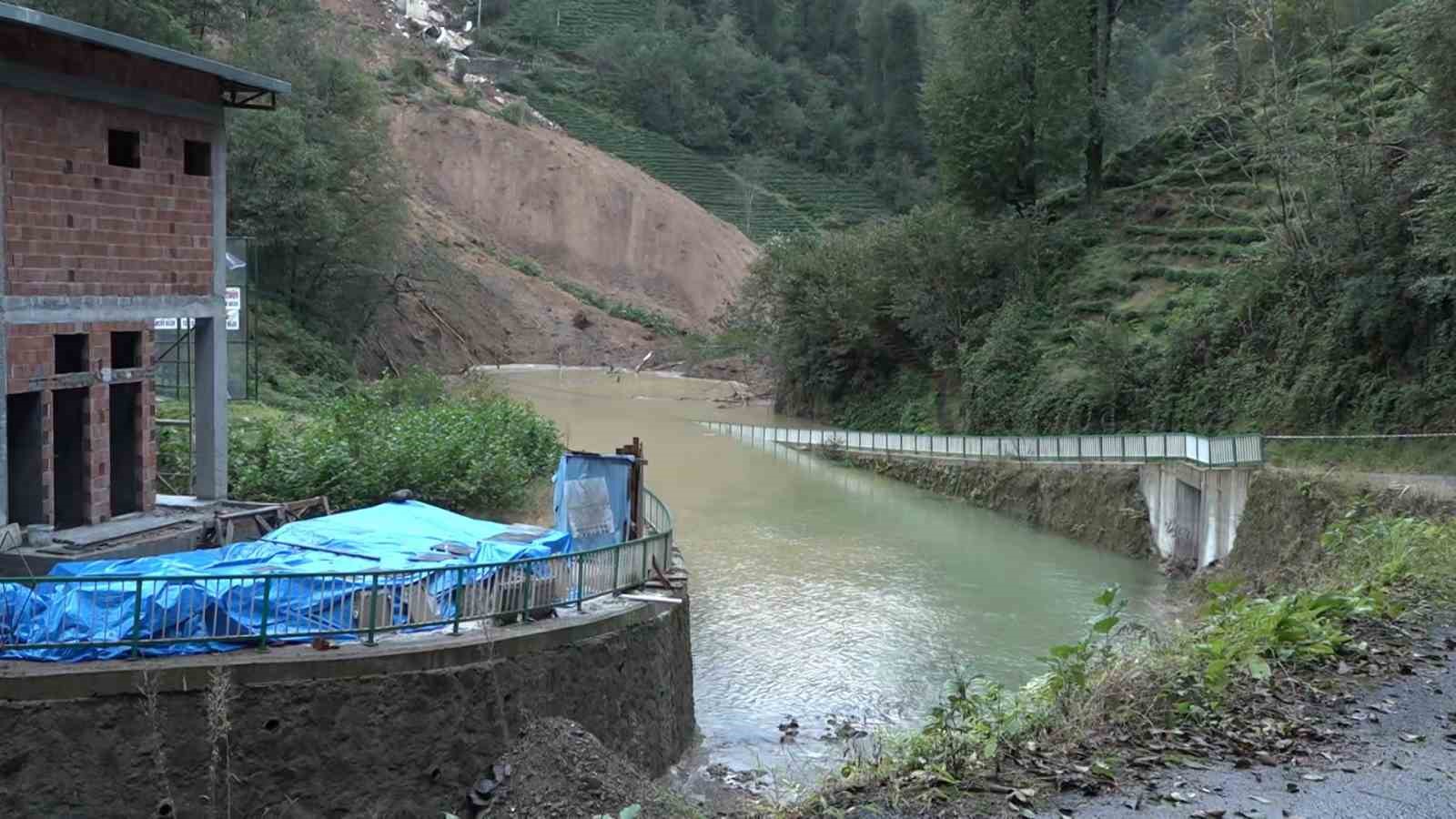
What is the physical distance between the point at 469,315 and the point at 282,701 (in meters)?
57.9

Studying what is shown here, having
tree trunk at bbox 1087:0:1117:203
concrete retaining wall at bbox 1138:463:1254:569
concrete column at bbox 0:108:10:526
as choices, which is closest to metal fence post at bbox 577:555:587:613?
concrete column at bbox 0:108:10:526

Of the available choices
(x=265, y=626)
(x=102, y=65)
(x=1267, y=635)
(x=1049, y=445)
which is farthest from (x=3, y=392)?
(x=1049, y=445)

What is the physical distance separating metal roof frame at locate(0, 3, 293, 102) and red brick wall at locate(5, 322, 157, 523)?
10.9 ft

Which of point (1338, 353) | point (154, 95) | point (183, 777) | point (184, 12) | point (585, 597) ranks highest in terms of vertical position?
point (184, 12)

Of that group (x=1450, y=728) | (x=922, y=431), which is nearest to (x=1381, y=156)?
(x=922, y=431)

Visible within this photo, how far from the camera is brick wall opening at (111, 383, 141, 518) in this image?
57.1 ft

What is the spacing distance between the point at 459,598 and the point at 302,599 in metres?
1.48

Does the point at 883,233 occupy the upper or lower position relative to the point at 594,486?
upper

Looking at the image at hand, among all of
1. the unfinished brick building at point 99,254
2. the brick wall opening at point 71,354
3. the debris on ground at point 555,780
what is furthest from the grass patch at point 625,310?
the debris on ground at point 555,780

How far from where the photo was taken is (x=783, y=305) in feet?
174

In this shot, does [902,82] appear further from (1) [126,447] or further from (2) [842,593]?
(1) [126,447]

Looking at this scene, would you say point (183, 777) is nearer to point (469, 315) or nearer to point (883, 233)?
point (883, 233)

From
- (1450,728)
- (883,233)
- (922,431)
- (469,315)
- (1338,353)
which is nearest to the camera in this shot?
(1450,728)

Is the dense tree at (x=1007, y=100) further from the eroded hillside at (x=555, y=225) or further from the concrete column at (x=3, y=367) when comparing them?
the concrete column at (x=3, y=367)
